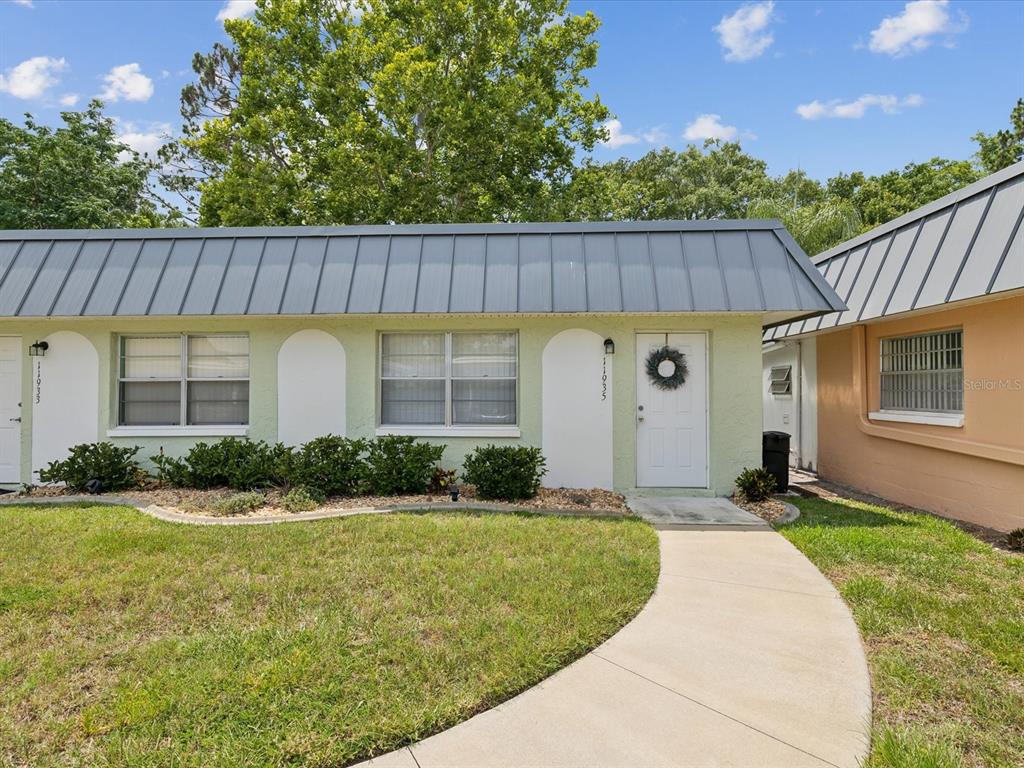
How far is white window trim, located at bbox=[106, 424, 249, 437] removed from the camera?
27.0ft

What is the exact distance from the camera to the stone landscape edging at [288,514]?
20.3 ft

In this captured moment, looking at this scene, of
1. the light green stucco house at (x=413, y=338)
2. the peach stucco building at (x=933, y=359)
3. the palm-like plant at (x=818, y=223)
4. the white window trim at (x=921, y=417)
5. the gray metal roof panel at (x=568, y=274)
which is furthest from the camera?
the palm-like plant at (x=818, y=223)

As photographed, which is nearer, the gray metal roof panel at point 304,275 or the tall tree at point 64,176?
the gray metal roof panel at point 304,275

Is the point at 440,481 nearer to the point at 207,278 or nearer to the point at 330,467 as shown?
the point at 330,467

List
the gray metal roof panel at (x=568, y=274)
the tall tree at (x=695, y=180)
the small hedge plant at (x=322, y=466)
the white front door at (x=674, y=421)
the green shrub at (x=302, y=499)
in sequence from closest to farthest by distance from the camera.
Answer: the green shrub at (x=302, y=499), the gray metal roof panel at (x=568, y=274), the small hedge plant at (x=322, y=466), the white front door at (x=674, y=421), the tall tree at (x=695, y=180)

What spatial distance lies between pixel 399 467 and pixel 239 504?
1.98 meters

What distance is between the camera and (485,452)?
729 cm

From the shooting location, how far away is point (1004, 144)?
22.9m

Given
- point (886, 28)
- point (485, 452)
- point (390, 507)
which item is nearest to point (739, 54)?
point (886, 28)

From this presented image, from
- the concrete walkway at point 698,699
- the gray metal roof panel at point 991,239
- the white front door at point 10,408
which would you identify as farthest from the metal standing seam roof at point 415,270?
the concrete walkway at point 698,699

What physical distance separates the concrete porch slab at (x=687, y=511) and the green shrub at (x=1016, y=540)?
7.64 feet

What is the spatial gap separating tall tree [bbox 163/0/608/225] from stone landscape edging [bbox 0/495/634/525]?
1215cm

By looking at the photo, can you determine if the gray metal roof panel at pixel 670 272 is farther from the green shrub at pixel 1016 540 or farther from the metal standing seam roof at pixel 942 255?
the green shrub at pixel 1016 540

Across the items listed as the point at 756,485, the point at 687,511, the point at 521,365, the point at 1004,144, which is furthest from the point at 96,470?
the point at 1004,144
